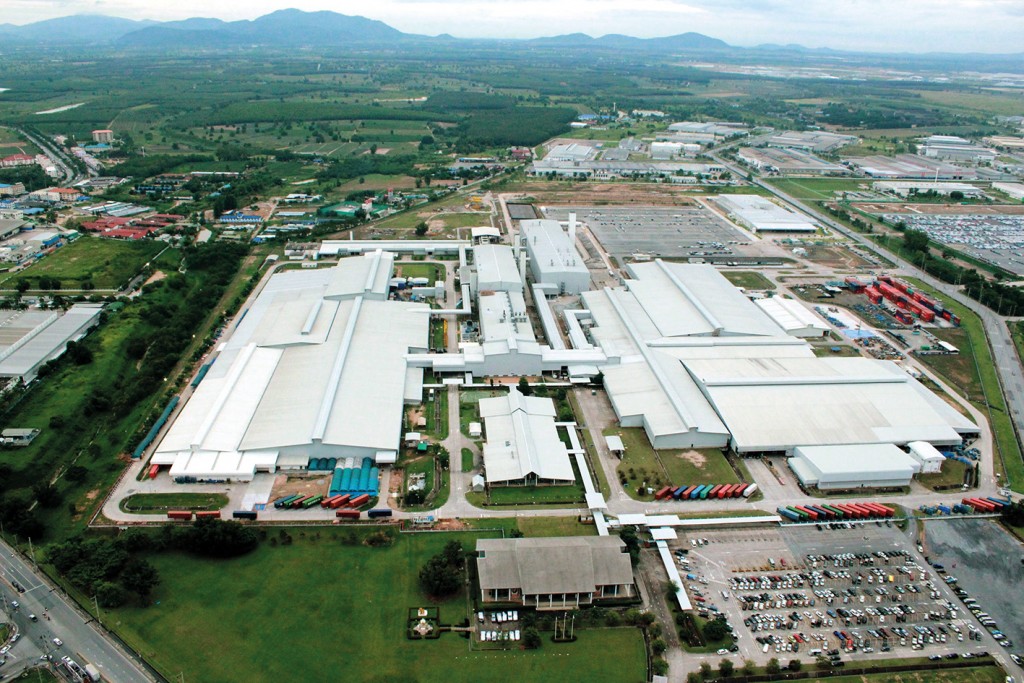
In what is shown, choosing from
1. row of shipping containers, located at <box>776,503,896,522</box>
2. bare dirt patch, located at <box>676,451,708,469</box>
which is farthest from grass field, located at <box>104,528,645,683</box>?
bare dirt patch, located at <box>676,451,708,469</box>

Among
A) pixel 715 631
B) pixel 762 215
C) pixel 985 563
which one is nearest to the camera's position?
pixel 715 631

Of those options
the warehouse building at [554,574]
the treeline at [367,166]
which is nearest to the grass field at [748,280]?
the warehouse building at [554,574]

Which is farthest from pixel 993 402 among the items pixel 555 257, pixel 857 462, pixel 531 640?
pixel 531 640

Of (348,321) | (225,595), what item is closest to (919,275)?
(348,321)

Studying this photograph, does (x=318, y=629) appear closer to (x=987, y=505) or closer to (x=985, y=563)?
(x=985, y=563)

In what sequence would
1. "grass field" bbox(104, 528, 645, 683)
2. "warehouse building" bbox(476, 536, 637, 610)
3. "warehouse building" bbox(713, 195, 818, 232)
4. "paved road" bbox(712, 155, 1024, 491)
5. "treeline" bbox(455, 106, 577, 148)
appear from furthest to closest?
1. "treeline" bbox(455, 106, 577, 148)
2. "warehouse building" bbox(713, 195, 818, 232)
3. "paved road" bbox(712, 155, 1024, 491)
4. "warehouse building" bbox(476, 536, 637, 610)
5. "grass field" bbox(104, 528, 645, 683)

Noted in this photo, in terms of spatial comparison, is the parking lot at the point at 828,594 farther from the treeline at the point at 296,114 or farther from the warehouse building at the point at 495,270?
the treeline at the point at 296,114

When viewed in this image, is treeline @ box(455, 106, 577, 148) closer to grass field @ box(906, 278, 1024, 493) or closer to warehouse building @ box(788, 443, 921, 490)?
grass field @ box(906, 278, 1024, 493)
